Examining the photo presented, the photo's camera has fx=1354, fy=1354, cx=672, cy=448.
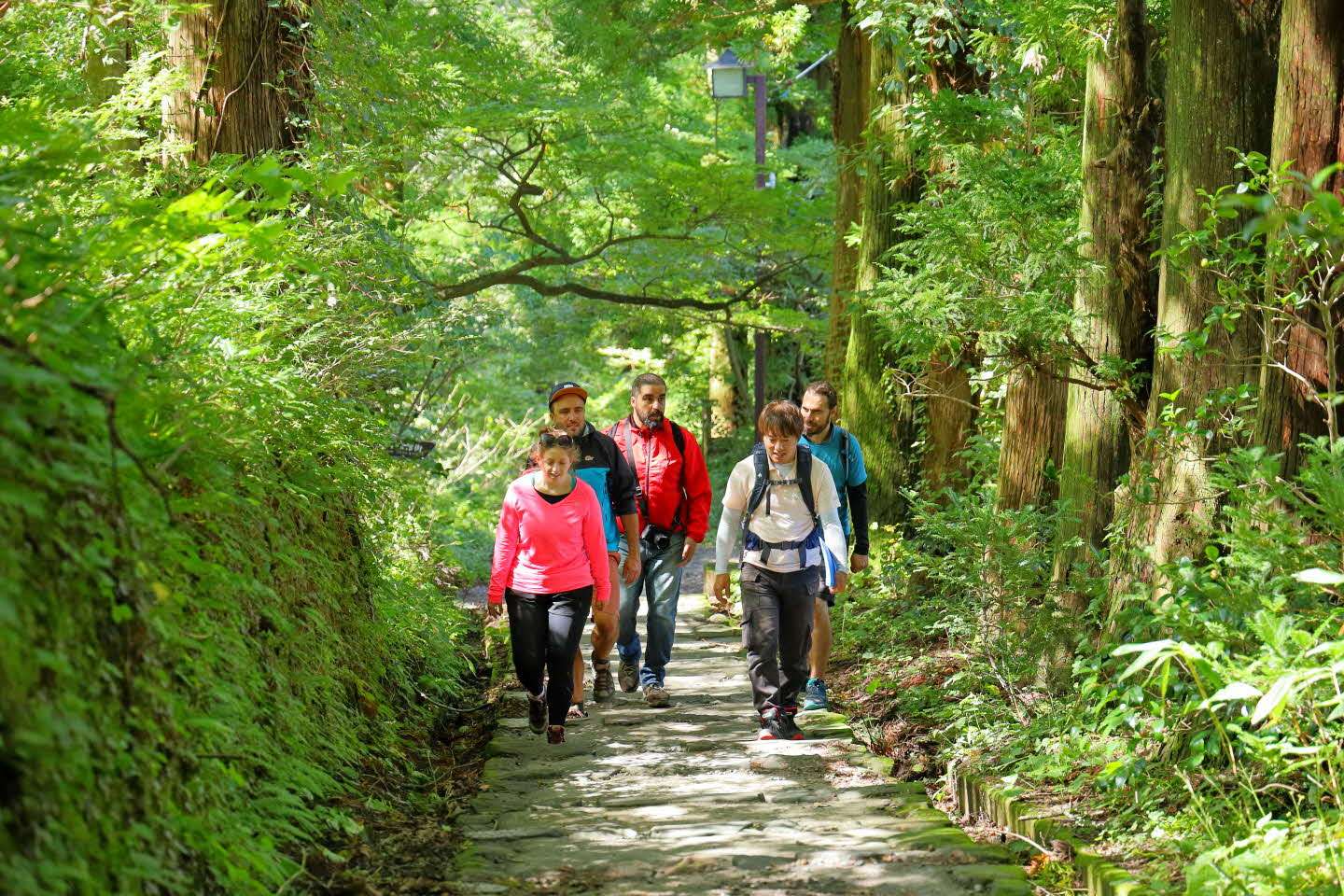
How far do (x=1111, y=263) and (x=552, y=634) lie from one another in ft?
12.6

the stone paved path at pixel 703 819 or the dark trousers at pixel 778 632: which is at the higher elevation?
the dark trousers at pixel 778 632

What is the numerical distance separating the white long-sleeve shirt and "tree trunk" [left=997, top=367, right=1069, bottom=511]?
6.22 feet

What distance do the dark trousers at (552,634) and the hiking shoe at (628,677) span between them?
5.54 feet

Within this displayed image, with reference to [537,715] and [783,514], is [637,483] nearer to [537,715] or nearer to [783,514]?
[783,514]

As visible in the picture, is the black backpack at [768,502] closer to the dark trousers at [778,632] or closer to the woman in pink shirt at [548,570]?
the dark trousers at [778,632]

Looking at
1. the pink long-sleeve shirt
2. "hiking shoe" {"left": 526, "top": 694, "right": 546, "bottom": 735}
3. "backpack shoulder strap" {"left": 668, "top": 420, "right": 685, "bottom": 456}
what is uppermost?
"backpack shoulder strap" {"left": 668, "top": 420, "right": 685, "bottom": 456}

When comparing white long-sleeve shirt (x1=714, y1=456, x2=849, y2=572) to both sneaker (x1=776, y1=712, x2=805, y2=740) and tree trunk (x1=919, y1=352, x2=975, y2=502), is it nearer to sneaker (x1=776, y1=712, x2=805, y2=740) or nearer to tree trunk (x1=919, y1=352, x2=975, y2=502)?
sneaker (x1=776, y1=712, x2=805, y2=740)

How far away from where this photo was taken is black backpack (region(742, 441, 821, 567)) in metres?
7.81

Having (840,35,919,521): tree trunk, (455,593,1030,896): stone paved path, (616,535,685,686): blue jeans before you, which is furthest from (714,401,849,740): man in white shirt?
(840,35,919,521): tree trunk

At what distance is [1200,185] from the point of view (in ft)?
21.4

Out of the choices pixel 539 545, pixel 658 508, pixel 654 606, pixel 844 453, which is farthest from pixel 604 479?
pixel 844 453

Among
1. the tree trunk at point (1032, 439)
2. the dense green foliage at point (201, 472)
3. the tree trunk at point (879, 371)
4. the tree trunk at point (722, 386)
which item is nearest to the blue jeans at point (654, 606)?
the dense green foliage at point (201, 472)

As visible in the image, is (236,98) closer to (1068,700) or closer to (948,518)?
(948,518)

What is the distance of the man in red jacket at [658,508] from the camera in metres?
9.29
